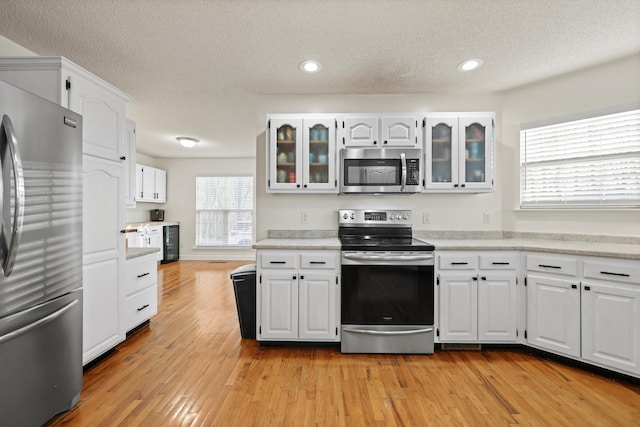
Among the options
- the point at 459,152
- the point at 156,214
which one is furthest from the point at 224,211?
the point at 459,152

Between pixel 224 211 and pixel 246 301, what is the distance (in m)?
5.08

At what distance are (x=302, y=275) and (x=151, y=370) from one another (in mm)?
1358

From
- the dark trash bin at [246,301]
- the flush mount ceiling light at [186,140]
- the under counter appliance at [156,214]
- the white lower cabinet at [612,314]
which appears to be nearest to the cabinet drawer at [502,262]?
the white lower cabinet at [612,314]

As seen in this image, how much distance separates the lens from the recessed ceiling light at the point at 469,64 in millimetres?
2715

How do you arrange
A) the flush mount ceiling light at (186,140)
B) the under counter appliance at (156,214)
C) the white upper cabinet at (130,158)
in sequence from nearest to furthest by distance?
the white upper cabinet at (130,158), the flush mount ceiling light at (186,140), the under counter appliance at (156,214)

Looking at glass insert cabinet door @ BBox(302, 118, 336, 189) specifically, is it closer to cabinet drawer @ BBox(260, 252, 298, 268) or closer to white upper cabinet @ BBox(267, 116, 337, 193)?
white upper cabinet @ BBox(267, 116, 337, 193)

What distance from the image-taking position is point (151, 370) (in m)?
2.37

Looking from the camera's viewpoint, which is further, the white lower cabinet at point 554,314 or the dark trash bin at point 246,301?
the dark trash bin at point 246,301

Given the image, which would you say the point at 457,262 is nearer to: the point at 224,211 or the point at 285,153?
the point at 285,153

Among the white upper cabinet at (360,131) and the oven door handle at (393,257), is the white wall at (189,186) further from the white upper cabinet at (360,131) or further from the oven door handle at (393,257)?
the oven door handle at (393,257)

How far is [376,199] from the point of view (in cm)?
334

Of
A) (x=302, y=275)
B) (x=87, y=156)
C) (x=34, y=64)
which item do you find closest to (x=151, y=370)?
(x=302, y=275)

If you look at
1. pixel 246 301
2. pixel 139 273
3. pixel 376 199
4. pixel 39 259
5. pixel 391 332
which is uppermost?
pixel 376 199

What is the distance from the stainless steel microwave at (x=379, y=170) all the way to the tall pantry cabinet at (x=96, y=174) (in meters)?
1.98
